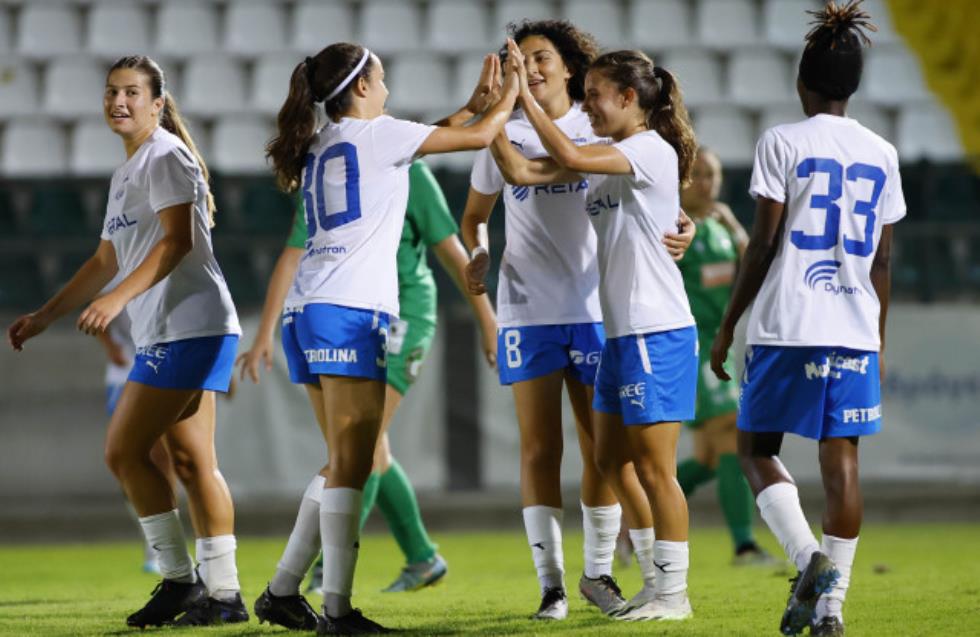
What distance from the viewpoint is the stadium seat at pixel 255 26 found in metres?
13.4

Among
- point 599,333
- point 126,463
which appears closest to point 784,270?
point 599,333

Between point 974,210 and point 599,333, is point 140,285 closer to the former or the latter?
point 599,333

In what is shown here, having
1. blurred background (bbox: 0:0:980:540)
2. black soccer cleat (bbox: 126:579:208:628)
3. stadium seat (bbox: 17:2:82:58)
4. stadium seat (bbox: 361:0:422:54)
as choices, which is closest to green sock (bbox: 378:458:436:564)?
black soccer cleat (bbox: 126:579:208:628)

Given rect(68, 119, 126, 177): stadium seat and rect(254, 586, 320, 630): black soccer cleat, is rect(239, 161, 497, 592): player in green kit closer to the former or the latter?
rect(254, 586, 320, 630): black soccer cleat

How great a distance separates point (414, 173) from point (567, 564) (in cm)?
231

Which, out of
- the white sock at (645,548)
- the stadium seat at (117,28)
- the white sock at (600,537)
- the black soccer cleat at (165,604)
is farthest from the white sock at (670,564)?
the stadium seat at (117,28)

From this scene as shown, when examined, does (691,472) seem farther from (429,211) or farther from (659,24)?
(659,24)

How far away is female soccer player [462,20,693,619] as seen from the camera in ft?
15.9

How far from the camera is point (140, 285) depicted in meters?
4.43

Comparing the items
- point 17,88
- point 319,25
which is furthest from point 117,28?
point 319,25

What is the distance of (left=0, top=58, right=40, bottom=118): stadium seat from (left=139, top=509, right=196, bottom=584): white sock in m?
8.81

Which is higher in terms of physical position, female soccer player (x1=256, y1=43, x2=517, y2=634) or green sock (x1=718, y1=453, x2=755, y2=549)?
female soccer player (x1=256, y1=43, x2=517, y2=634)

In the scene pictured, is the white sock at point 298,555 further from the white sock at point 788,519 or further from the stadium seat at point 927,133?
the stadium seat at point 927,133

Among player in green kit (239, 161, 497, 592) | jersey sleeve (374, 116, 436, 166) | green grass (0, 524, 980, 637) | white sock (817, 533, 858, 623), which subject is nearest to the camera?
white sock (817, 533, 858, 623)
